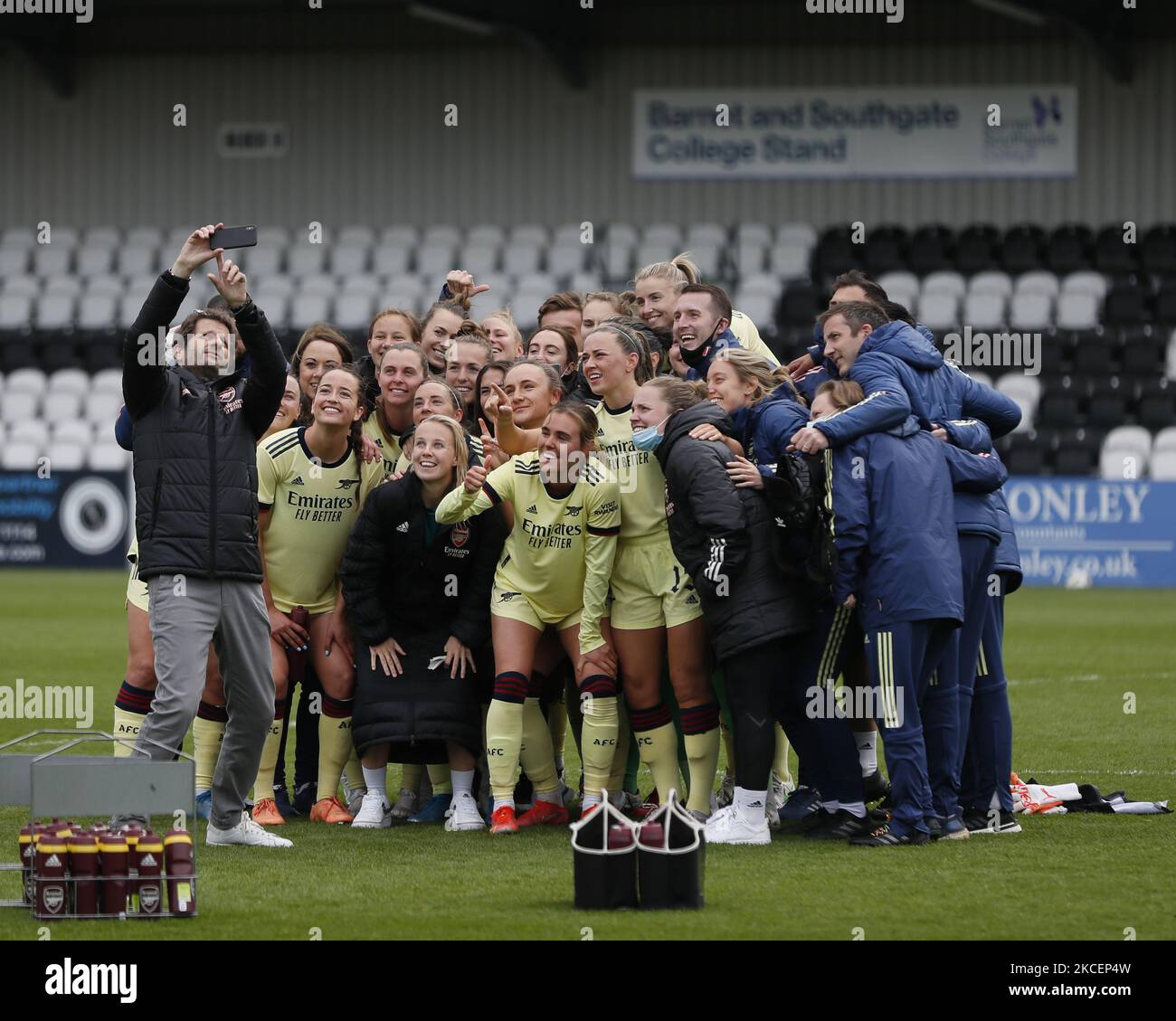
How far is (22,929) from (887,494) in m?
3.35

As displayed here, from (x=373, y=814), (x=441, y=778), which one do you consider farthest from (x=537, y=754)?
(x=373, y=814)

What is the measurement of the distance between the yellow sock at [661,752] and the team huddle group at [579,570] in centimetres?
1

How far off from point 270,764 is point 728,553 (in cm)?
221

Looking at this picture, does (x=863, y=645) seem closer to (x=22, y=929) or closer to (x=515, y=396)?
(x=515, y=396)

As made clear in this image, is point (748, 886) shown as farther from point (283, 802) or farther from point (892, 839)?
point (283, 802)

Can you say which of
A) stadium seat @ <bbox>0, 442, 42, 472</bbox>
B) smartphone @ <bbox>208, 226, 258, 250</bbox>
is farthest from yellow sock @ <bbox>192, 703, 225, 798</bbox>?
stadium seat @ <bbox>0, 442, 42, 472</bbox>

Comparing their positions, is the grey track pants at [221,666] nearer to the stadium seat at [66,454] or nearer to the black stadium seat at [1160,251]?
the stadium seat at [66,454]

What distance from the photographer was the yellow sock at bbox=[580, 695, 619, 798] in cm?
739

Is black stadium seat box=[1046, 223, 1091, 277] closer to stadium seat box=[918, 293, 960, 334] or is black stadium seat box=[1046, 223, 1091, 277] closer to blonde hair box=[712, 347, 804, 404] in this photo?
stadium seat box=[918, 293, 960, 334]

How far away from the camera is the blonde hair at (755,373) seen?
290 inches

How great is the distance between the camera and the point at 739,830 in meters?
6.95

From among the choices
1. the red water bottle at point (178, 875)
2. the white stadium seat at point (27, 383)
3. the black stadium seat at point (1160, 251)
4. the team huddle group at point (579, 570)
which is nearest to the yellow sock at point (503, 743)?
the team huddle group at point (579, 570)

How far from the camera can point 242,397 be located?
6.68 metres

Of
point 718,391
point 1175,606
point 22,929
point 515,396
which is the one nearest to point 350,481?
point 515,396
